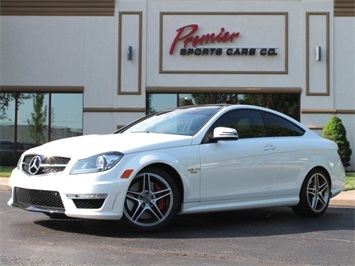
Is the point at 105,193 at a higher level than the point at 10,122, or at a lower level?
lower

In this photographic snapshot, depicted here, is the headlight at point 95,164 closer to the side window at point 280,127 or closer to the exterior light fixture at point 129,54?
the side window at point 280,127

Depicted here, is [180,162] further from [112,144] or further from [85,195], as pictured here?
[85,195]

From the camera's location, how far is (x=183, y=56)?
17.2 m

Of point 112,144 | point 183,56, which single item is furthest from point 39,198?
point 183,56

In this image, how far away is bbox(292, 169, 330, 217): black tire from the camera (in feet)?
22.0

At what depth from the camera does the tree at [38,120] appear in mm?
17859

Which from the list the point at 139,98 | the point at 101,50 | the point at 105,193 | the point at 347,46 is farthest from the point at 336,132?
the point at 105,193

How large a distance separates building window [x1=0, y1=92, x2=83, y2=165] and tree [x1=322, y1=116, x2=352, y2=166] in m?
8.83

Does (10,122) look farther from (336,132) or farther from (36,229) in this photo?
(36,229)

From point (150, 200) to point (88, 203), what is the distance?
694mm

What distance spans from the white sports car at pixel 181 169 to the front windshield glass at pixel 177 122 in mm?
14

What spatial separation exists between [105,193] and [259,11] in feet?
44.9

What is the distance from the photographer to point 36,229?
5.42m

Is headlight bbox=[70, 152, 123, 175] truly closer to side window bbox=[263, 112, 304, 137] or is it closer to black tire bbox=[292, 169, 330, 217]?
side window bbox=[263, 112, 304, 137]
